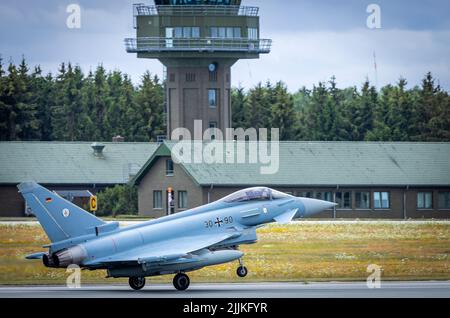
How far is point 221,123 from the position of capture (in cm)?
8981

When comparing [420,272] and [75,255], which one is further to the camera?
[420,272]

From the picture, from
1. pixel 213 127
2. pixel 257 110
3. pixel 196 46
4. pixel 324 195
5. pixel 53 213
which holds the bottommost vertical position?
pixel 324 195

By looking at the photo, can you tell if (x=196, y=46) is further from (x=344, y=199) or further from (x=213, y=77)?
(x=344, y=199)

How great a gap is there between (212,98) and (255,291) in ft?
185

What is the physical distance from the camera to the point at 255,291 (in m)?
34.4

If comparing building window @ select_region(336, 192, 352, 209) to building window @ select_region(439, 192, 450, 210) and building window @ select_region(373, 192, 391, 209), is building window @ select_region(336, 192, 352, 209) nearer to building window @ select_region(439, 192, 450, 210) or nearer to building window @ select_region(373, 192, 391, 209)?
building window @ select_region(373, 192, 391, 209)

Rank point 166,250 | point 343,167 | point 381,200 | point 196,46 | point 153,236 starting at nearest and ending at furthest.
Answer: point 166,250
point 153,236
point 381,200
point 343,167
point 196,46

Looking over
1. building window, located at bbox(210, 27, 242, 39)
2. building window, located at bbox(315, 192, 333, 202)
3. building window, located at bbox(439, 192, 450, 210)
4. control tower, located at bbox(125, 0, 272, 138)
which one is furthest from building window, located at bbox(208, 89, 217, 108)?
building window, located at bbox(439, 192, 450, 210)

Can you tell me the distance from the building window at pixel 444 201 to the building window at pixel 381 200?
3546 millimetres

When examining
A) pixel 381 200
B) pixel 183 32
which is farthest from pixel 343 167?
pixel 183 32
